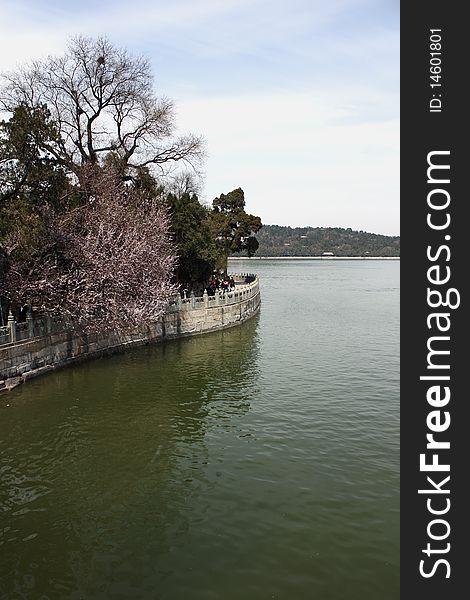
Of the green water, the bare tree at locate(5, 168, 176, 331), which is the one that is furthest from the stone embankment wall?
the bare tree at locate(5, 168, 176, 331)

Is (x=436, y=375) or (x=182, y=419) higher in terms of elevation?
(x=436, y=375)

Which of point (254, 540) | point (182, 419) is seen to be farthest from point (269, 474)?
point (182, 419)

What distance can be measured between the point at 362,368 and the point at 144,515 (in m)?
15.1

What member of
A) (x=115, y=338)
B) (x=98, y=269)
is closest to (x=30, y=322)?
(x=98, y=269)

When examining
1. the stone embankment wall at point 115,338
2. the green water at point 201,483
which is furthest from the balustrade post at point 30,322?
the green water at point 201,483

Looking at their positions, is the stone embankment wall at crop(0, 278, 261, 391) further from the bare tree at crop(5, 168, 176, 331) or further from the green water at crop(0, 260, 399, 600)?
the bare tree at crop(5, 168, 176, 331)

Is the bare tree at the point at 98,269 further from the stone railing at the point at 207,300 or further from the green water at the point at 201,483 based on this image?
the stone railing at the point at 207,300

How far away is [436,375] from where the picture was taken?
8.40 m

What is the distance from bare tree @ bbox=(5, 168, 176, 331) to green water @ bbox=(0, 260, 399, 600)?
277 cm

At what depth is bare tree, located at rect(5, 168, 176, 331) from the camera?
2058 cm

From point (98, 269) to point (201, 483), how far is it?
1167cm

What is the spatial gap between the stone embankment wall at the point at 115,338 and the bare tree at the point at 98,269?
1.26 m

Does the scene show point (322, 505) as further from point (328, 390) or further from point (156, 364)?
point (156, 364)

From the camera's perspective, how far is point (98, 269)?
21531 mm
